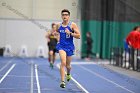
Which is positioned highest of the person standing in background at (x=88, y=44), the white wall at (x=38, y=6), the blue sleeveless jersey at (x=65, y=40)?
the white wall at (x=38, y=6)

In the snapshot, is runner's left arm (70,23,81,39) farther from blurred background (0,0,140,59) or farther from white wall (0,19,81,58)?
blurred background (0,0,140,59)

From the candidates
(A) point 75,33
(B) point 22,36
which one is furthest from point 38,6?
(B) point 22,36

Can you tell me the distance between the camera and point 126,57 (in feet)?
64.4

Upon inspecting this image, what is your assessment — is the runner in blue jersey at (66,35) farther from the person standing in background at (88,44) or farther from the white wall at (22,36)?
the person standing in background at (88,44)

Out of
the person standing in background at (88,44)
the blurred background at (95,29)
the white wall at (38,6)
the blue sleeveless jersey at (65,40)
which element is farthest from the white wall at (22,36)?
the blue sleeveless jersey at (65,40)

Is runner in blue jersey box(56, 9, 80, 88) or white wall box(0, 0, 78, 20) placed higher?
white wall box(0, 0, 78, 20)

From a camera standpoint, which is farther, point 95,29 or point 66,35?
point 95,29

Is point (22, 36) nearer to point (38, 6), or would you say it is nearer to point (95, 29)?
point (95, 29)

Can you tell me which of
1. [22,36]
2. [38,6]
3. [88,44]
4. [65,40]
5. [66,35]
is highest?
[38,6]

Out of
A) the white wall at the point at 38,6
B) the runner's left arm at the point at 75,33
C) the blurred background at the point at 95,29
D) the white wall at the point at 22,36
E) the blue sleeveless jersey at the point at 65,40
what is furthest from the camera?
the blurred background at the point at 95,29

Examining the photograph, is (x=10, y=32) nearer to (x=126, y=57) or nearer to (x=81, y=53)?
(x=81, y=53)

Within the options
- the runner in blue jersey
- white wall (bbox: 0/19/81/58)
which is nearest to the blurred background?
white wall (bbox: 0/19/81/58)

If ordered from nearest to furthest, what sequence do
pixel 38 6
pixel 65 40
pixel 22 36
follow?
pixel 65 40 < pixel 38 6 < pixel 22 36

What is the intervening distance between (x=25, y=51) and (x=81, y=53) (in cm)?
355
